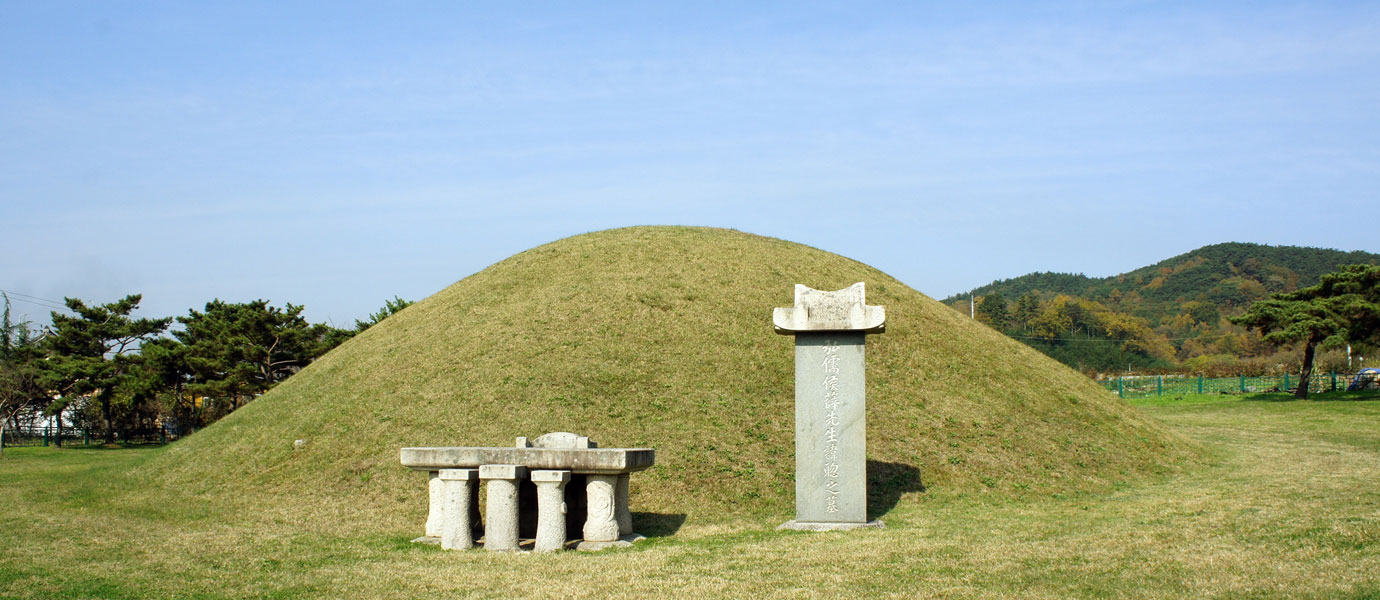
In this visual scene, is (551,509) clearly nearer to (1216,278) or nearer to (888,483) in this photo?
(888,483)

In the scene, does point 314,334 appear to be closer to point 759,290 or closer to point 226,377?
→ point 226,377

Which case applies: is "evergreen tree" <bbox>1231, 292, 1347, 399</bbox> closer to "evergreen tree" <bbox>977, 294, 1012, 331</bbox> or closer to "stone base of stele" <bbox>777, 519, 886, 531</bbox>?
"stone base of stele" <bbox>777, 519, 886, 531</bbox>

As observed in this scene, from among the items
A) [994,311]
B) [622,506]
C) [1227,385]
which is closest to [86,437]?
[622,506]

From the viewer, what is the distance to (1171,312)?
89.6 metres

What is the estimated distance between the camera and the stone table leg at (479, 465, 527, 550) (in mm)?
10766

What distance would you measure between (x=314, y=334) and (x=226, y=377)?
383cm

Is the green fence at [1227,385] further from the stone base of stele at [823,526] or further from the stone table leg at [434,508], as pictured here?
the stone table leg at [434,508]

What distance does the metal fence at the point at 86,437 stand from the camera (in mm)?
39000

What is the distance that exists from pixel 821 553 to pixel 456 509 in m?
4.31

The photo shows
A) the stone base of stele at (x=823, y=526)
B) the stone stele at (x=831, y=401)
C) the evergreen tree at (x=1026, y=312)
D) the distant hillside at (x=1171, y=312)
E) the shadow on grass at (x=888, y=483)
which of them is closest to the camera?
the stone stele at (x=831, y=401)

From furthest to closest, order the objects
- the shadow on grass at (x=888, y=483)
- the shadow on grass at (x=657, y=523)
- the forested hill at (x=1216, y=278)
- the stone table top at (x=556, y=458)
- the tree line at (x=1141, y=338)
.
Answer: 1. the forested hill at (x=1216, y=278)
2. the tree line at (x=1141, y=338)
3. the shadow on grass at (x=888, y=483)
4. the shadow on grass at (x=657, y=523)
5. the stone table top at (x=556, y=458)

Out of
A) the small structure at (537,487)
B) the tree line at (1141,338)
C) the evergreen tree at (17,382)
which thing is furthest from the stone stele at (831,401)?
the tree line at (1141,338)

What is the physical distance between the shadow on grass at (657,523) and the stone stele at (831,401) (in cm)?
192

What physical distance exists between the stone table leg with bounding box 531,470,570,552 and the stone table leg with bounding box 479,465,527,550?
0.91 ft
